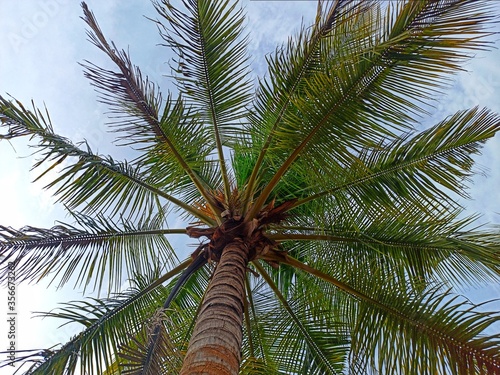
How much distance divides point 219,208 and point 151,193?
2.90ft

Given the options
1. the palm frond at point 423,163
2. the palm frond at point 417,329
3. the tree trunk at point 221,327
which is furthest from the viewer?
the palm frond at point 423,163

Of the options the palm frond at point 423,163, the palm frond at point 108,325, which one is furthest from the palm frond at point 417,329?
the palm frond at point 108,325

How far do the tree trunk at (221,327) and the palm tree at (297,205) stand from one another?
0.08 feet

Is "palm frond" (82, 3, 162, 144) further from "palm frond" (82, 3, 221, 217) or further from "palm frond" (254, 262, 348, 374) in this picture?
"palm frond" (254, 262, 348, 374)

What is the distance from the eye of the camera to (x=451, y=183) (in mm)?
4953

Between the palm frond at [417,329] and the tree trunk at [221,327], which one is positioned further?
the palm frond at [417,329]

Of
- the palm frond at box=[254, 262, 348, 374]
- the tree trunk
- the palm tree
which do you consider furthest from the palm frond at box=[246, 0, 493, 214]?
the palm frond at box=[254, 262, 348, 374]

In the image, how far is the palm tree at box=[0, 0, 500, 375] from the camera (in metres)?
4.03

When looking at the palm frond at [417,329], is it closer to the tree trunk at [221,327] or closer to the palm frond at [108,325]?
the tree trunk at [221,327]

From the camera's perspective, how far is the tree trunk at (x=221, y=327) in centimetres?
312

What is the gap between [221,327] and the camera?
3475 mm

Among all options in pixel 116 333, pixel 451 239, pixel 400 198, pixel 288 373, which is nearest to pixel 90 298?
pixel 116 333

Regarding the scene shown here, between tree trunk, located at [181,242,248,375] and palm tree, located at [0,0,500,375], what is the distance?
0.08ft

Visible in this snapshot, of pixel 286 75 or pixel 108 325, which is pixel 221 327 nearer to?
pixel 108 325
